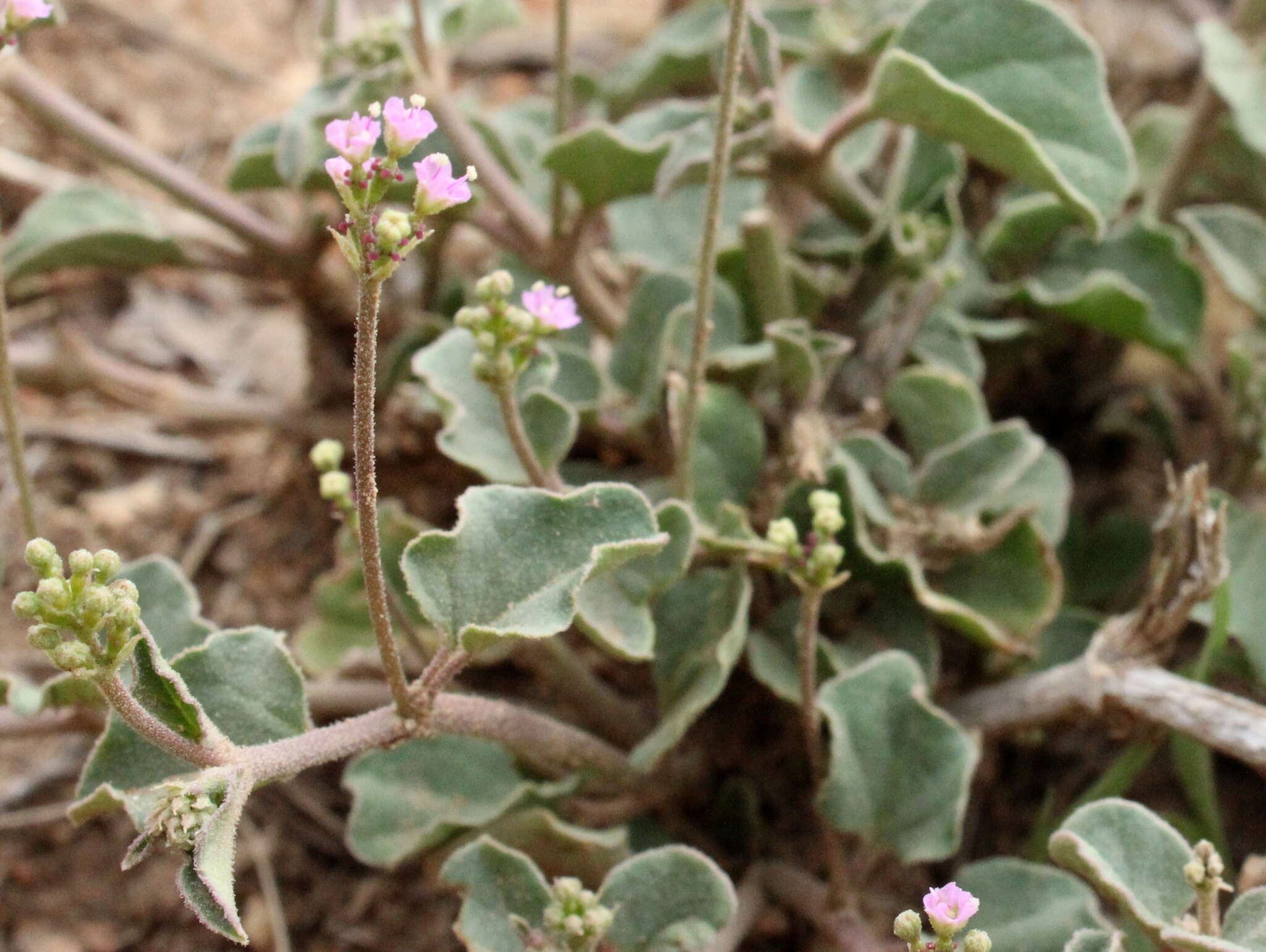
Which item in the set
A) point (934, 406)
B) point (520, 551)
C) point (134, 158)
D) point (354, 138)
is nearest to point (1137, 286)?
point (934, 406)

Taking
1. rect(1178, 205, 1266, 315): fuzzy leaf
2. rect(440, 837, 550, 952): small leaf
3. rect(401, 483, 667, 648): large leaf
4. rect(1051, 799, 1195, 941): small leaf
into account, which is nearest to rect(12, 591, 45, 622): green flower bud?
rect(401, 483, 667, 648): large leaf

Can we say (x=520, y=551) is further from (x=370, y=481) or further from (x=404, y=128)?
(x=404, y=128)

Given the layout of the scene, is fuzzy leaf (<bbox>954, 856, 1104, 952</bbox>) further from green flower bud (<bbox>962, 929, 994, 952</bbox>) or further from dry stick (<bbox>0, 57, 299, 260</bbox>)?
dry stick (<bbox>0, 57, 299, 260</bbox>)

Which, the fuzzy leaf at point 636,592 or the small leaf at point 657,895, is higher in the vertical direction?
the fuzzy leaf at point 636,592

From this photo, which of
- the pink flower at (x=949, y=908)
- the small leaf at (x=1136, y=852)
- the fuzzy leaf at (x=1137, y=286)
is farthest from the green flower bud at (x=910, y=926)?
the fuzzy leaf at (x=1137, y=286)

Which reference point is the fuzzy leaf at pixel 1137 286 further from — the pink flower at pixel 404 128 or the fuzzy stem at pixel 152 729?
the fuzzy stem at pixel 152 729
